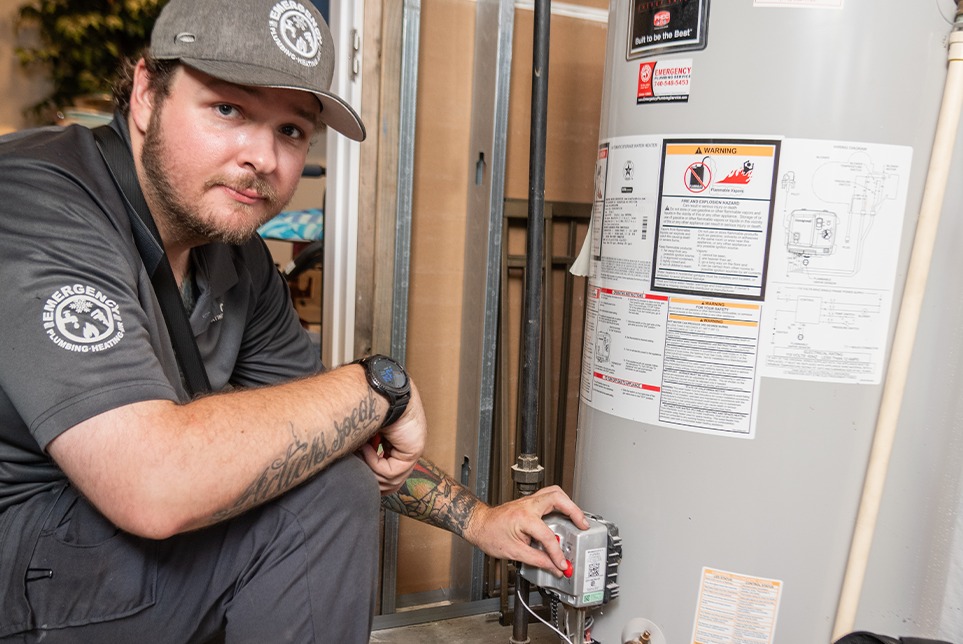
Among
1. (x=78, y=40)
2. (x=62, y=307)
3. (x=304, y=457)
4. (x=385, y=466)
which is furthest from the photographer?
(x=78, y=40)

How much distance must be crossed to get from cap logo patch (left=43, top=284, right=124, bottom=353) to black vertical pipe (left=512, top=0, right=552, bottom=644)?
666mm

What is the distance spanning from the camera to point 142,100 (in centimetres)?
103

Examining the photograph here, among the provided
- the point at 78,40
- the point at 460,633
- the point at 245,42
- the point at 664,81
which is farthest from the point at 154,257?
the point at 78,40

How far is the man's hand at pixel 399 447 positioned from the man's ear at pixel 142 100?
1.73ft

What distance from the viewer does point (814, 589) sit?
3.28ft

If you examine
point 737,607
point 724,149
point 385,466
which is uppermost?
point 724,149

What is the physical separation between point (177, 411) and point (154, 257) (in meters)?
0.28

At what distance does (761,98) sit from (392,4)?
36.5 inches

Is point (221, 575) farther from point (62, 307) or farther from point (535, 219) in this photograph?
point (535, 219)

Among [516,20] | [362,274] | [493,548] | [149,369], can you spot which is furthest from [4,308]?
[516,20]

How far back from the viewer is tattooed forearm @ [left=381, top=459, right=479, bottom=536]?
1.26 m

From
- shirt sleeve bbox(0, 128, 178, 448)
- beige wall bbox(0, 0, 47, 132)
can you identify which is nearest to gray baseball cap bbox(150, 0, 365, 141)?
shirt sleeve bbox(0, 128, 178, 448)

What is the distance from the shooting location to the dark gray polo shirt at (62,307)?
76cm

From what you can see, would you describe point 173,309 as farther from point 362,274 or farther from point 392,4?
point 392,4
